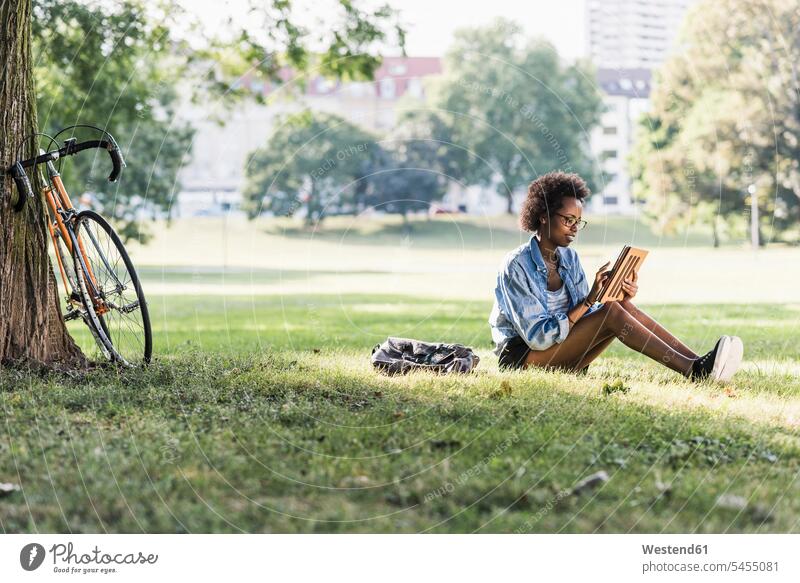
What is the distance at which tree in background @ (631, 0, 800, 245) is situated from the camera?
30094 millimetres

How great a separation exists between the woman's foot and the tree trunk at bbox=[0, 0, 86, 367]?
4216mm

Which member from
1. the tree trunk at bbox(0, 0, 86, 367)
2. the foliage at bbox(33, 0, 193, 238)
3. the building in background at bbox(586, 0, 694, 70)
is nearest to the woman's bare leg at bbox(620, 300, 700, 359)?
the building in background at bbox(586, 0, 694, 70)

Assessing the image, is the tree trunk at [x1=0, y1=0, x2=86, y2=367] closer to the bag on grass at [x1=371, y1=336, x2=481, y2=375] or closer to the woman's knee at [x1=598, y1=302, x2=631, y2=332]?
the bag on grass at [x1=371, y1=336, x2=481, y2=375]

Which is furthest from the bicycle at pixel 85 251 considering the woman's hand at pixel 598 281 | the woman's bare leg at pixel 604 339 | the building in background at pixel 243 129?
the building in background at pixel 243 129

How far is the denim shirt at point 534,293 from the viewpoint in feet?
21.5

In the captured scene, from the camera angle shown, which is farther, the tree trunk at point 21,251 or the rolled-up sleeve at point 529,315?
the tree trunk at point 21,251

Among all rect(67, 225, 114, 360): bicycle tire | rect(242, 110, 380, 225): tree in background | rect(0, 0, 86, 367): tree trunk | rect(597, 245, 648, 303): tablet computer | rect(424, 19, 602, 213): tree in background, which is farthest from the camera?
rect(424, 19, 602, 213): tree in background

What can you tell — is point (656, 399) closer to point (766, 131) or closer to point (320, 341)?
point (320, 341)

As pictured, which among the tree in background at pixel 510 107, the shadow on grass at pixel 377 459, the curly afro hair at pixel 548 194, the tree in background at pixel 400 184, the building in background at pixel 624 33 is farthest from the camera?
the tree in background at pixel 510 107

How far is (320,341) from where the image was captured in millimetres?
10336
